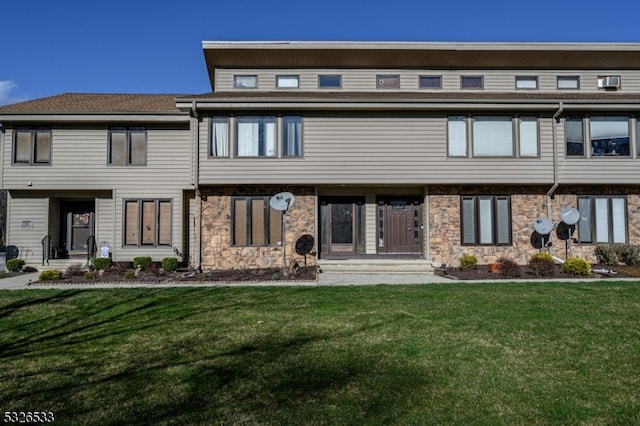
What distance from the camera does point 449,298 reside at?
769 cm

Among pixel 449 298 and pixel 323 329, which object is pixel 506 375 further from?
pixel 449 298

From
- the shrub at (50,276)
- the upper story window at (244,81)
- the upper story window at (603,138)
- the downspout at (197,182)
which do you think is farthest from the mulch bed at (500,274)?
the shrub at (50,276)

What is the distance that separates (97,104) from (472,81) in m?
12.1

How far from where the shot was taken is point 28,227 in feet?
45.6

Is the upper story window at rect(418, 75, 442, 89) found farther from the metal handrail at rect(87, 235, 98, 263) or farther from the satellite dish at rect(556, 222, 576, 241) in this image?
the metal handrail at rect(87, 235, 98, 263)

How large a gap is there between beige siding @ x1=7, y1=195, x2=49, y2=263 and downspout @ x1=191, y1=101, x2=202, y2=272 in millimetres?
5017

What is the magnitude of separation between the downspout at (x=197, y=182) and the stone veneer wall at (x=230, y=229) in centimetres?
14

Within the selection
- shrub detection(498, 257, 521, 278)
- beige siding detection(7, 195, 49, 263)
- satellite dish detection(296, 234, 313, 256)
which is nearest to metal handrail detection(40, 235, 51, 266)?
beige siding detection(7, 195, 49, 263)

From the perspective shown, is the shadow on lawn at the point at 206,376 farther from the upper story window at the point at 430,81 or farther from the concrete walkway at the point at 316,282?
the upper story window at the point at 430,81

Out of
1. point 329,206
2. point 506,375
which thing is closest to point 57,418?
point 506,375

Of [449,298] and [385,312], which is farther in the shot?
[449,298]

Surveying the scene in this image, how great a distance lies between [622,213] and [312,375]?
1277 centimetres

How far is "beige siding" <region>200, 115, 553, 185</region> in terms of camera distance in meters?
12.7

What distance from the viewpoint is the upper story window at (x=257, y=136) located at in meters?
12.7
